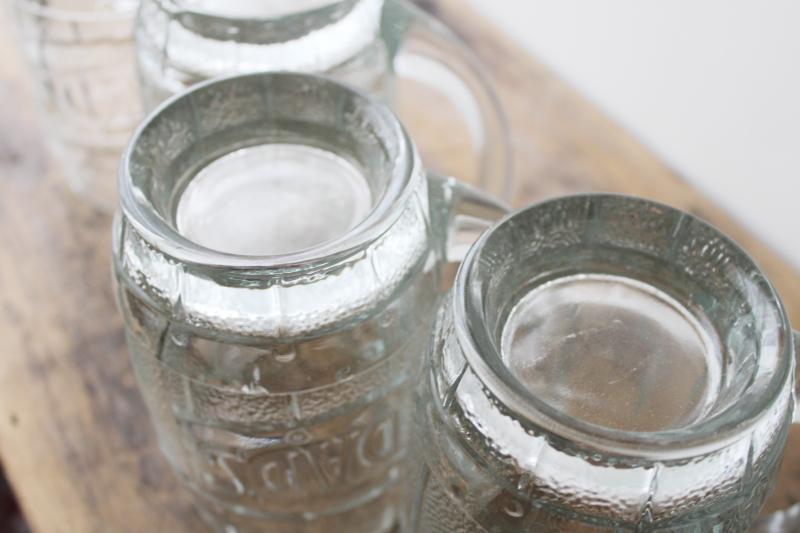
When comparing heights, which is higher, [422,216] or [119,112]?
[422,216]

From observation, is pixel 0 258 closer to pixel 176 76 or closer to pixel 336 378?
pixel 176 76

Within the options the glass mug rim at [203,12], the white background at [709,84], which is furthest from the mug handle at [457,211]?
the white background at [709,84]

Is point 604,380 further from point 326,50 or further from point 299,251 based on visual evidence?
point 326,50

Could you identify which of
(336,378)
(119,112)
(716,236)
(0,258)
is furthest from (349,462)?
(119,112)

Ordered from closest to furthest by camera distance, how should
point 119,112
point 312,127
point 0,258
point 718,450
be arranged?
point 718,450 → point 312,127 → point 0,258 → point 119,112

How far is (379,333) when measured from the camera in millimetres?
349

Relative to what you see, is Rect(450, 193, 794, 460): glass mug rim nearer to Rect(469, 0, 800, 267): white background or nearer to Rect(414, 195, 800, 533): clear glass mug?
Rect(414, 195, 800, 533): clear glass mug

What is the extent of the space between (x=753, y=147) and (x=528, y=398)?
1.32 ft

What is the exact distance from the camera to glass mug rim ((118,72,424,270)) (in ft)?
0.99

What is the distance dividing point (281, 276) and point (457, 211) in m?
0.09

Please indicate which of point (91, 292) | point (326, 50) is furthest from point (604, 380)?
point (91, 292)

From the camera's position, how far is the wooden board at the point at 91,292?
0.46 meters

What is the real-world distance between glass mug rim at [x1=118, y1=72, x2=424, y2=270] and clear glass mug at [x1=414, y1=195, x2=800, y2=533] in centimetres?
4

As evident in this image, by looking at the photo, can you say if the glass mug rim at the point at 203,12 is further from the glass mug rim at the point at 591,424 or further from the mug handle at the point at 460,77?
the glass mug rim at the point at 591,424
